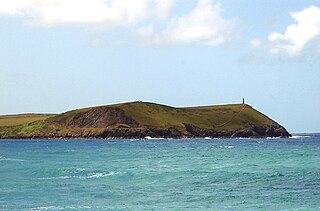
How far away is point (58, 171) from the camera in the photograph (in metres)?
65.6

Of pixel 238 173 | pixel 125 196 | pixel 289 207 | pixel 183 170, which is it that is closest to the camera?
pixel 289 207

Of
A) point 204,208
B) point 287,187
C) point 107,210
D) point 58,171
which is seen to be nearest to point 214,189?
point 287,187

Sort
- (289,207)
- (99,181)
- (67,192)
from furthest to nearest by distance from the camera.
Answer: (99,181), (67,192), (289,207)

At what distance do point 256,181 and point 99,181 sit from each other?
1413 centimetres

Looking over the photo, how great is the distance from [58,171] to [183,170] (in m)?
13.8

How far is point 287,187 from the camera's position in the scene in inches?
1809

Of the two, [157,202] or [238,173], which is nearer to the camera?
[157,202]

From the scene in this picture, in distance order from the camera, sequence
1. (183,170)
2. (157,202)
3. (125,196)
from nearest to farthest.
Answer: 1. (157,202)
2. (125,196)
3. (183,170)

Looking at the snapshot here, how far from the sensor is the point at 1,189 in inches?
1946

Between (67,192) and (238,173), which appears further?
(238,173)

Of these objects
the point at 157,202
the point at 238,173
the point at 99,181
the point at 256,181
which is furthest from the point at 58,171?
the point at 157,202

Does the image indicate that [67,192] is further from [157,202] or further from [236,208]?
[236,208]

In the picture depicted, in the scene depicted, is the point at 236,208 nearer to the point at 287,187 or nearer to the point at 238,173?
the point at 287,187

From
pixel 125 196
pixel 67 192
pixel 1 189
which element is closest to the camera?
pixel 125 196
